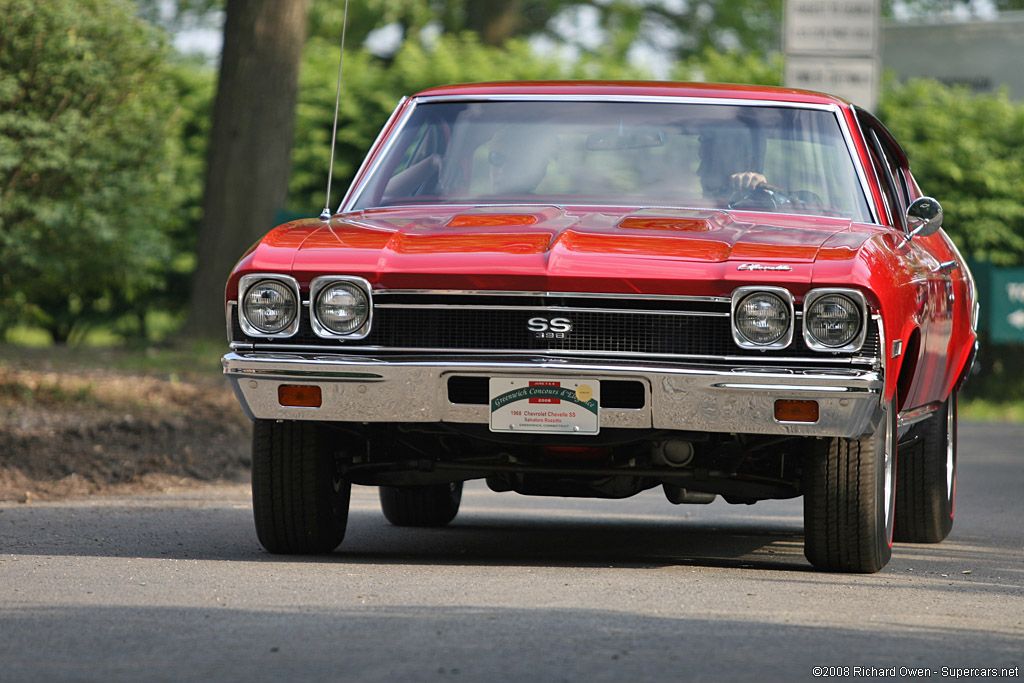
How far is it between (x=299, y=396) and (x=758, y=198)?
211cm

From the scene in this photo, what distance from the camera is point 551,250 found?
5.75 m

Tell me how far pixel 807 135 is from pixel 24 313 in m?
11.8

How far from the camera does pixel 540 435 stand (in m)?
5.78

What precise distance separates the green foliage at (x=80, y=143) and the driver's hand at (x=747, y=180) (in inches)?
264

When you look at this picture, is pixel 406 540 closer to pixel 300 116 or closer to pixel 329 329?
pixel 329 329

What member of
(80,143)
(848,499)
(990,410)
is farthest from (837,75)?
(848,499)

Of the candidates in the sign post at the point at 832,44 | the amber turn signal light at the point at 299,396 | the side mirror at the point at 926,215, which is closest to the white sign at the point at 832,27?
the sign post at the point at 832,44

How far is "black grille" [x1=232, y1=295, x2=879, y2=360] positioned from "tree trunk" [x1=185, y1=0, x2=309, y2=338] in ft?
32.2

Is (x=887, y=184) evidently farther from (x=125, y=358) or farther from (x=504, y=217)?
(x=125, y=358)

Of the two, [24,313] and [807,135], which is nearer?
[807,135]

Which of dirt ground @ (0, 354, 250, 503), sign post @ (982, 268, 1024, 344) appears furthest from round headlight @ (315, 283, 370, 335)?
sign post @ (982, 268, 1024, 344)

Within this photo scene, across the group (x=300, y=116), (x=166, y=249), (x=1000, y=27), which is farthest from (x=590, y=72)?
(x=166, y=249)

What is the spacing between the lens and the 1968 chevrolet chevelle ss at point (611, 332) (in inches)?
220

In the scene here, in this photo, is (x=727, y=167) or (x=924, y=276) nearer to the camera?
(x=924, y=276)
